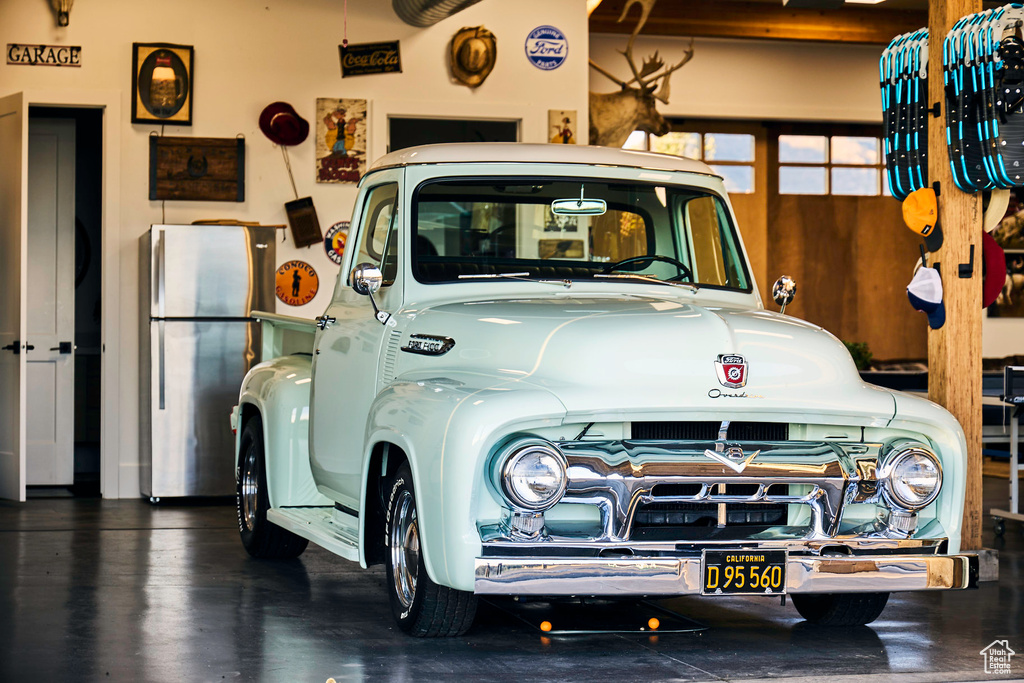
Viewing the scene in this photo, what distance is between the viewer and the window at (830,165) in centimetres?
1420

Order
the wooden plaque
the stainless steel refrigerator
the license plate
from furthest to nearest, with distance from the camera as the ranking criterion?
the wooden plaque < the stainless steel refrigerator < the license plate

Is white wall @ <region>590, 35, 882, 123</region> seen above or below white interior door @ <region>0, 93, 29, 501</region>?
above

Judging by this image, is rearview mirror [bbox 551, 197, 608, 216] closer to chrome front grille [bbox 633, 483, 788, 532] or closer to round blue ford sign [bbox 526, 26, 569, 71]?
chrome front grille [bbox 633, 483, 788, 532]

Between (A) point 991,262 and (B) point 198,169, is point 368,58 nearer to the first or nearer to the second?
(B) point 198,169

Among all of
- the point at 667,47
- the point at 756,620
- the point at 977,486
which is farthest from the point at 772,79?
the point at 756,620

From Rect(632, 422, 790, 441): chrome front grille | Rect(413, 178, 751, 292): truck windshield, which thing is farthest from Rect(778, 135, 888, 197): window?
Rect(632, 422, 790, 441): chrome front grille

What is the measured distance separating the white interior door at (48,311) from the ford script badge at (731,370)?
7.30 metres

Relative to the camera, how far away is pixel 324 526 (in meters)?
5.25

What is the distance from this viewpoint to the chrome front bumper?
3.73m

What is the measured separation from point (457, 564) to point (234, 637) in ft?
4.04

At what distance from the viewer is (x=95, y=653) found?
4.32 meters

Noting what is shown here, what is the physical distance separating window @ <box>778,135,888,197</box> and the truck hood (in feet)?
33.2

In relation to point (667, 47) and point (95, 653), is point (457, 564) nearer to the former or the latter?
point (95, 653)

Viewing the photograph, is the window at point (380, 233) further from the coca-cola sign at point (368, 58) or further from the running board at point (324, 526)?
the coca-cola sign at point (368, 58)
